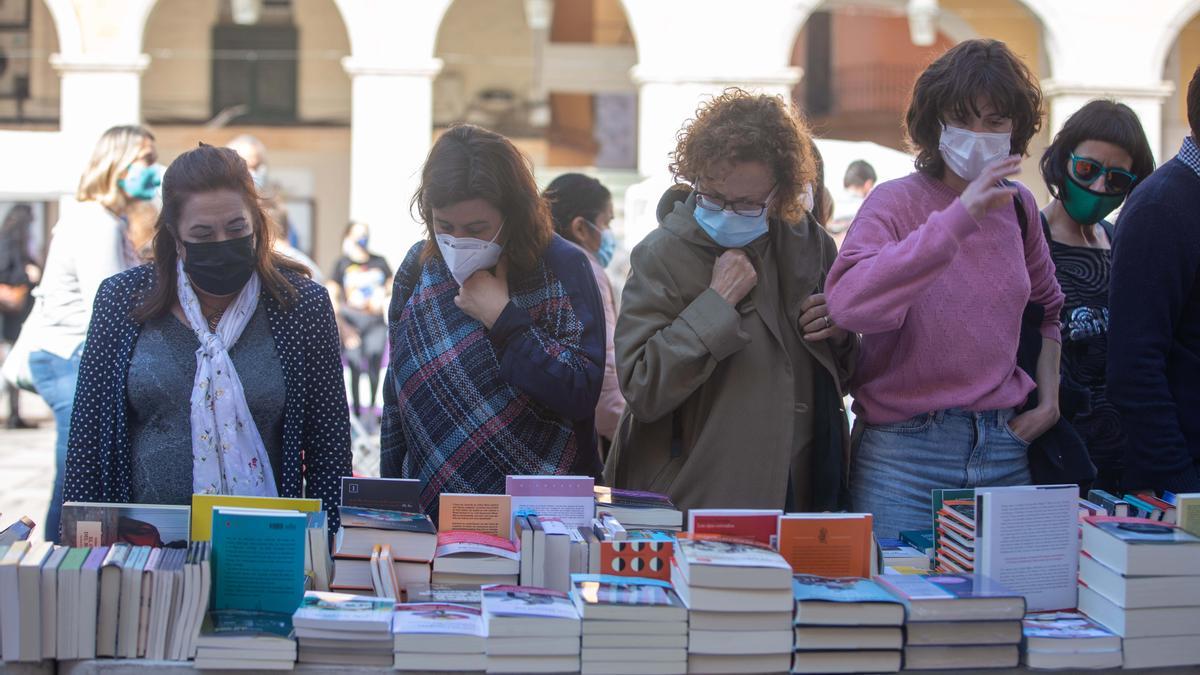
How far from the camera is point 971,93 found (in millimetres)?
3086

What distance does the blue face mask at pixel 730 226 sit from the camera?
318cm

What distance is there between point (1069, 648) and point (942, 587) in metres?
0.25

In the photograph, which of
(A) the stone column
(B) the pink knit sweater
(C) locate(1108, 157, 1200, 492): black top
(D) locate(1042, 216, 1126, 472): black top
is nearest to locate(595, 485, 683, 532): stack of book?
(B) the pink knit sweater

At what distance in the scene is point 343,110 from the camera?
61.9ft

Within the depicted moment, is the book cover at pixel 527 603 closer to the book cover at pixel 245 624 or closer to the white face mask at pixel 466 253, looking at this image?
the book cover at pixel 245 624

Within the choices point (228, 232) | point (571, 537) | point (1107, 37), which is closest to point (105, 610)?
point (571, 537)

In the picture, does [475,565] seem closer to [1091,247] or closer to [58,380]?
[1091,247]

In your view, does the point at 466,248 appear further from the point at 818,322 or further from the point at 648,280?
the point at 818,322

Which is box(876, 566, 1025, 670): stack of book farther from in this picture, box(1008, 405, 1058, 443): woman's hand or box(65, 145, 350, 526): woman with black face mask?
box(65, 145, 350, 526): woman with black face mask

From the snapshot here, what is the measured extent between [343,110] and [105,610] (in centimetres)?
1706

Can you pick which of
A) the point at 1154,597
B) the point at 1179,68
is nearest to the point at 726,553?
the point at 1154,597

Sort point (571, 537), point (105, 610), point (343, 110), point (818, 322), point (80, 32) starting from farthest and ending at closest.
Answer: point (343, 110) < point (80, 32) < point (818, 322) < point (571, 537) < point (105, 610)

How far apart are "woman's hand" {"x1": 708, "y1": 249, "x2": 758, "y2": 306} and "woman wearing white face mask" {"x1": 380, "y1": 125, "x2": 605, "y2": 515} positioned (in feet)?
1.39

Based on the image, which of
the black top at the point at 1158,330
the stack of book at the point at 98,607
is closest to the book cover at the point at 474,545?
the stack of book at the point at 98,607
